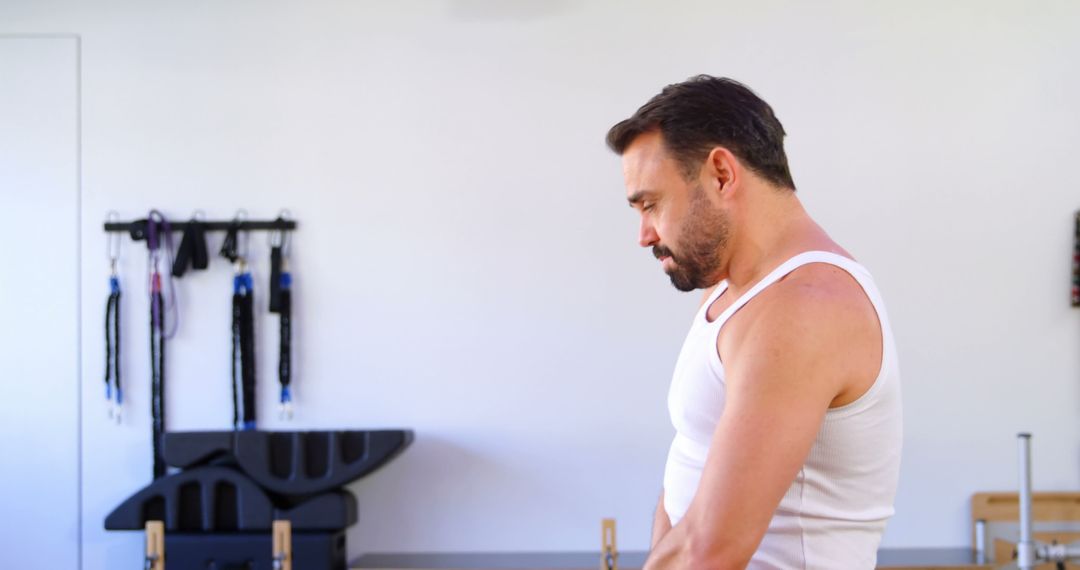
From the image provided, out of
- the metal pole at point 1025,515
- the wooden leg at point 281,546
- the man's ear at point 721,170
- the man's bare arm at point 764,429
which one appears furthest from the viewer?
the wooden leg at point 281,546

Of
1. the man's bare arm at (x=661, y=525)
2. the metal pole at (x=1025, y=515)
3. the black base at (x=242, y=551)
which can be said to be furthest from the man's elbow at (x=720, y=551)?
the black base at (x=242, y=551)

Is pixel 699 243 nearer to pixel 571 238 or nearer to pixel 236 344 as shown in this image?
pixel 571 238

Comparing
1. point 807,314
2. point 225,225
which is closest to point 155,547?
point 225,225

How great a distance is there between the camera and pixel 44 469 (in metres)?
3.57

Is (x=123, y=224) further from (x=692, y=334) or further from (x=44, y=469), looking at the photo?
(x=692, y=334)

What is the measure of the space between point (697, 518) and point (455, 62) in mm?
2712

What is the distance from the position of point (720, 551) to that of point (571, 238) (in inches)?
98.8

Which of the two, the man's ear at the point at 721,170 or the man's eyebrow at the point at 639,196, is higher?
the man's ear at the point at 721,170

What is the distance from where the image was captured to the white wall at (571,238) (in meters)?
3.50

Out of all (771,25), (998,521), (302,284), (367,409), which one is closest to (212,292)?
(302,284)

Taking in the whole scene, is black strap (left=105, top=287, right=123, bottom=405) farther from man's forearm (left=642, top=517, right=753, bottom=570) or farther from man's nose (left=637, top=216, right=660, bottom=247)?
man's forearm (left=642, top=517, right=753, bottom=570)

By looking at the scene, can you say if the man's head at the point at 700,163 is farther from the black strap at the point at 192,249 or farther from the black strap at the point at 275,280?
the black strap at the point at 192,249

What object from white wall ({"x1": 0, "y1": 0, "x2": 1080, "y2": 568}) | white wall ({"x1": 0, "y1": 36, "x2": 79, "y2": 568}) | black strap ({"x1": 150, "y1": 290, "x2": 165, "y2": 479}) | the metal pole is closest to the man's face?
the metal pole

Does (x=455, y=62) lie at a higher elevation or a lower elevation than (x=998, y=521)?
higher
